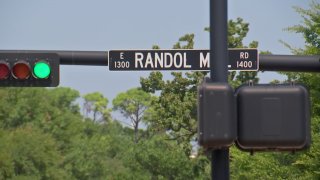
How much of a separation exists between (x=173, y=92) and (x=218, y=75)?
38.8m

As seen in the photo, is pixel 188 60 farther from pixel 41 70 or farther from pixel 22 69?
pixel 22 69

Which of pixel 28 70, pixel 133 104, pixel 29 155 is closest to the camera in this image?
pixel 28 70

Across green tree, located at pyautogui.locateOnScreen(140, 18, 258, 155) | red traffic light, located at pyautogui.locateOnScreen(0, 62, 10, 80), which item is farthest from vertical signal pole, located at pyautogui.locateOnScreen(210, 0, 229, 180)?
green tree, located at pyautogui.locateOnScreen(140, 18, 258, 155)

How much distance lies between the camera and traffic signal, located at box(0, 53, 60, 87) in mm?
10148

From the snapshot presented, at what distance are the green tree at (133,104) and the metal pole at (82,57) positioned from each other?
326 ft

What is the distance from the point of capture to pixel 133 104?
126125 millimetres

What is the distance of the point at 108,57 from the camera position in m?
10.7

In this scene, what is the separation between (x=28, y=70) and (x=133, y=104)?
116037 millimetres

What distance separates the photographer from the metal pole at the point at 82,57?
1055cm

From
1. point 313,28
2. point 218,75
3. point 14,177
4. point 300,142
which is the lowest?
point 14,177

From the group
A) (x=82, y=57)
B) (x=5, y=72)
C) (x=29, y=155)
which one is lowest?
(x=29, y=155)

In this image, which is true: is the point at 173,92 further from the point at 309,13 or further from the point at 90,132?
the point at 90,132

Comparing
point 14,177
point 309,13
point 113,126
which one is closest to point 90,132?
point 113,126

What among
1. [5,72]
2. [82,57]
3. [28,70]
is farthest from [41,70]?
[82,57]
